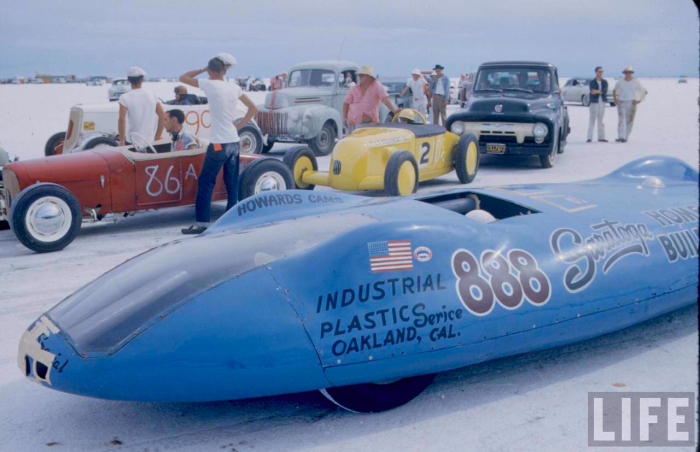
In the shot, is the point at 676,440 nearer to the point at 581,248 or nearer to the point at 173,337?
the point at 581,248

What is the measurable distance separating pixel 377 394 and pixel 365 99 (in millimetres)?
7848

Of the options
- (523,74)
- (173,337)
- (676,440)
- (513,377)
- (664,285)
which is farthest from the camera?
(523,74)

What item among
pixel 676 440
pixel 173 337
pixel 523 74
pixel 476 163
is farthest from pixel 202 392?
pixel 523 74

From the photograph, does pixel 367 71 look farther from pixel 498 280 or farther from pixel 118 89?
pixel 118 89

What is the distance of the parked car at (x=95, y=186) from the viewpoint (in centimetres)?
688

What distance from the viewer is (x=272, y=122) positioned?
15.1 m

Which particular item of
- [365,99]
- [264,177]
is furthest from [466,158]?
[264,177]

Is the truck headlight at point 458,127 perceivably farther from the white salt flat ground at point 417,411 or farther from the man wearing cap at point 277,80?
the man wearing cap at point 277,80

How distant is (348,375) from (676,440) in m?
1.60

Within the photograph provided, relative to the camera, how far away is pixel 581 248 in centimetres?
404

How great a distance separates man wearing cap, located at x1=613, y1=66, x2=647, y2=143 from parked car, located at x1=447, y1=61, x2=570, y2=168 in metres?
3.14

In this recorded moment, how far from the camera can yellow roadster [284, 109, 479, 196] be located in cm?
903

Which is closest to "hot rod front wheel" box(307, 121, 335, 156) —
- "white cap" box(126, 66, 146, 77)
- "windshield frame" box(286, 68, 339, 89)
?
"windshield frame" box(286, 68, 339, 89)

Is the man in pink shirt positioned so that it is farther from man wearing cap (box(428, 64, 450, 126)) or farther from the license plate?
man wearing cap (box(428, 64, 450, 126))
